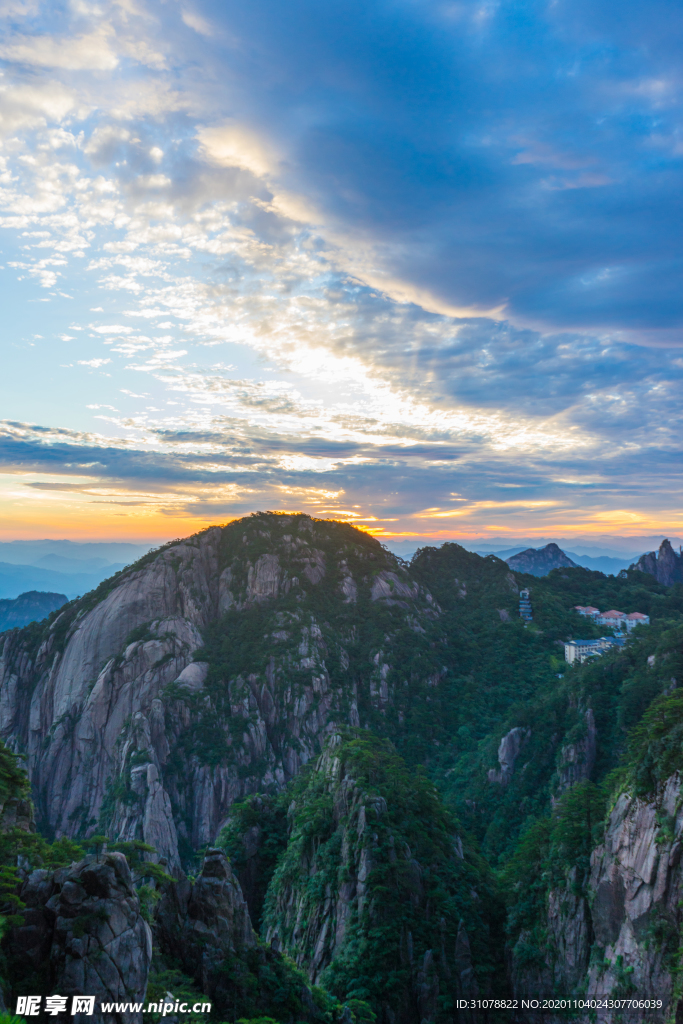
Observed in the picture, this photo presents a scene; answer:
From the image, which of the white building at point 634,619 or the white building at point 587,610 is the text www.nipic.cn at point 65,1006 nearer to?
the white building at point 587,610

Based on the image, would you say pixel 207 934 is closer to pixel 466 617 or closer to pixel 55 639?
pixel 55 639

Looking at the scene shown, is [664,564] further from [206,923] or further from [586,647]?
[206,923]

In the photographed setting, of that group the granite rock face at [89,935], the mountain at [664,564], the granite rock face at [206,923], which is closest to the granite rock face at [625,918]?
the granite rock face at [206,923]

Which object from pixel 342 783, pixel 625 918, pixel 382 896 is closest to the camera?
pixel 625 918

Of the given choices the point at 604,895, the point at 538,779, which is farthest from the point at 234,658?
the point at 604,895

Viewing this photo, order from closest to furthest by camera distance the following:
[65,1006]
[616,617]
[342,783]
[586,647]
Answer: [65,1006]
[342,783]
[586,647]
[616,617]

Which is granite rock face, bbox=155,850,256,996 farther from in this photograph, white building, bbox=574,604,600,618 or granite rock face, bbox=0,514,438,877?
white building, bbox=574,604,600,618

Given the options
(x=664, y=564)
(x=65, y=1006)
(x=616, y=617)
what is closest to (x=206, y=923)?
(x=65, y=1006)
